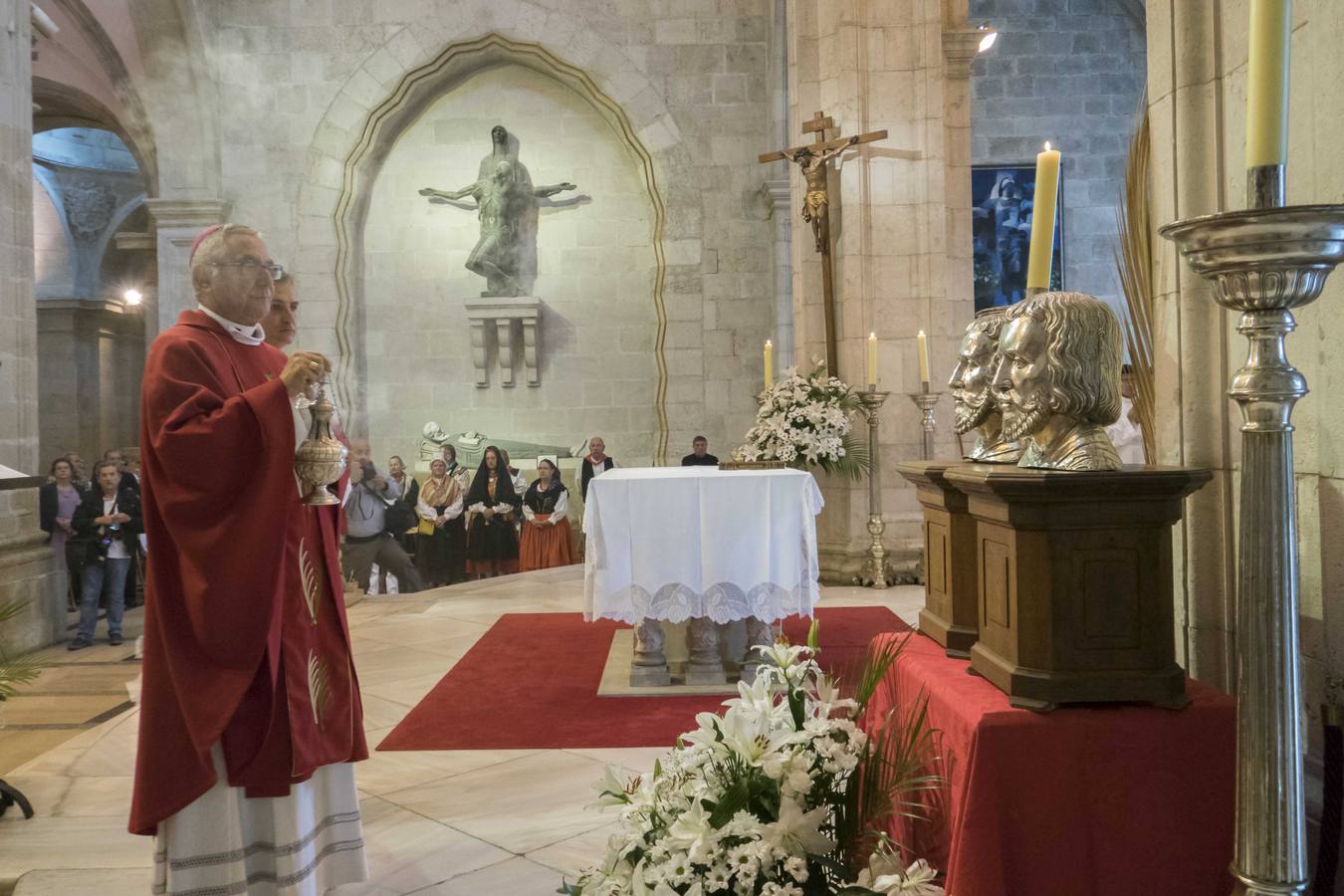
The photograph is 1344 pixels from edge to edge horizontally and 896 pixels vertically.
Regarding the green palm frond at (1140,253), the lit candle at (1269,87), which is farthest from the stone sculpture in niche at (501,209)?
the lit candle at (1269,87)

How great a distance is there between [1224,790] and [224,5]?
13.2m

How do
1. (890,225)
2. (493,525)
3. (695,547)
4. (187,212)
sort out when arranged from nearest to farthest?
(695,547) < (890,225) < (493,525) < (187,212)

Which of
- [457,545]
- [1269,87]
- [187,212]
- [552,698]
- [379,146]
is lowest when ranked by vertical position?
[552,698]

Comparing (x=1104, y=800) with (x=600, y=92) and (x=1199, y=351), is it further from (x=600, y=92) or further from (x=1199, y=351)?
(x=600, y=92)

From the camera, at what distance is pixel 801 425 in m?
6.59

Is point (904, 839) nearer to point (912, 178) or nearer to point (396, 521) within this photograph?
point (912, 178)

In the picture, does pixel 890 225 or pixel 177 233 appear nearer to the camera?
pixel 890 225

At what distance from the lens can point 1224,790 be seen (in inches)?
60.8

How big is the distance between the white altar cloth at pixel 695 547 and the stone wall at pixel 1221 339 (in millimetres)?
2760

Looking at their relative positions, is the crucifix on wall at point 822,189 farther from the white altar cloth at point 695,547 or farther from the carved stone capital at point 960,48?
the white altar cloth at point 695,547

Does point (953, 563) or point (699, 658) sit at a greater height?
point (953, 563)

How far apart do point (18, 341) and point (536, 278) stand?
5.86 meters

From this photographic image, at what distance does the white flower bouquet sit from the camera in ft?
21.4

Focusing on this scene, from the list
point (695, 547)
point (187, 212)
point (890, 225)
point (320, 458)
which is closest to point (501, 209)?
point (187, 212)
